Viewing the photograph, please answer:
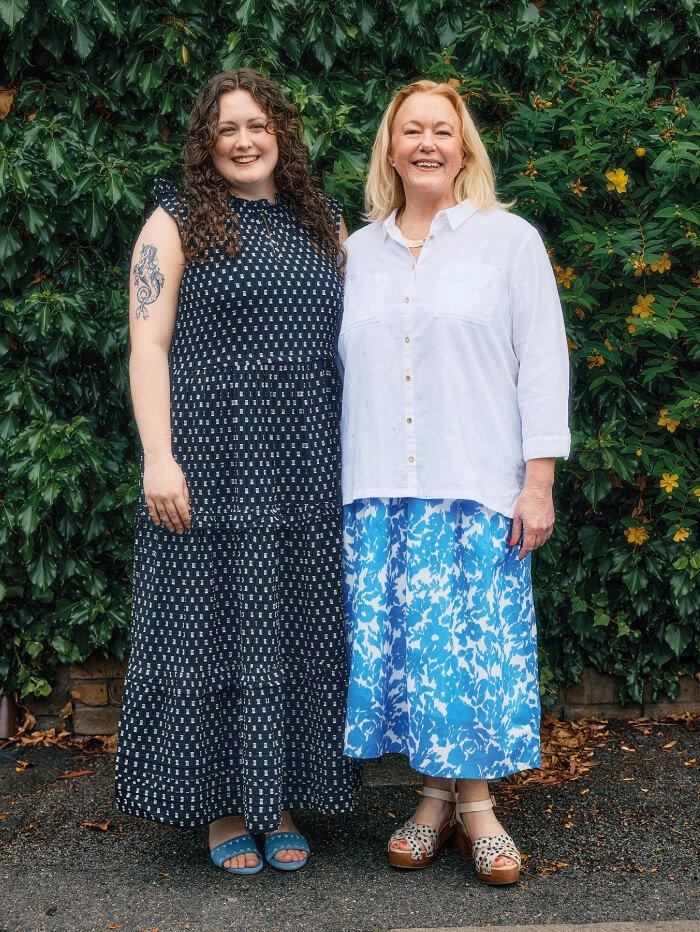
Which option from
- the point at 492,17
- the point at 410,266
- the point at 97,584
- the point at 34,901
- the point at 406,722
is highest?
the point at 492,17

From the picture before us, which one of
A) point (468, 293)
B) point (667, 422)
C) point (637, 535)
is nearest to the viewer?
point (468, 293)

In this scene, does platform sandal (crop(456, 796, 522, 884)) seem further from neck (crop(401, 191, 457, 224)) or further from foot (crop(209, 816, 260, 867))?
neck (crop(401, 191, 457, 224))

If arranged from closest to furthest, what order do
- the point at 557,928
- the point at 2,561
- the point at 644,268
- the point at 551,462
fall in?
the point at 557,928
the point at 551,462
the point at 644,268
the point at 2,561

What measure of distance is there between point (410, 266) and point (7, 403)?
154 cm

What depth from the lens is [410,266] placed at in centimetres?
278

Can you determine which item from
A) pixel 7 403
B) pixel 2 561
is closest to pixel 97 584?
pixel 2 561

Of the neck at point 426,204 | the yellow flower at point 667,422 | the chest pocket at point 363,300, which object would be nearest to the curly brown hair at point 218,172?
the chest pocket at point 363,300

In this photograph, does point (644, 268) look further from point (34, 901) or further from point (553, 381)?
point (34, 901)

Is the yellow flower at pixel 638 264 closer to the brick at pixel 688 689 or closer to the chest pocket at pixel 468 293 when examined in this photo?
the chest pocket at pixel 468 293

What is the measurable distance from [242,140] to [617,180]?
51.1 inches

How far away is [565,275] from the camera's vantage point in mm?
3461

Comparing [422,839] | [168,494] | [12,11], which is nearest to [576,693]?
[422,839]

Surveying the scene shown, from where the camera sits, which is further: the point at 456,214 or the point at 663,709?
the point at 663,709

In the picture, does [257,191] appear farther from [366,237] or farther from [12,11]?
[12,11]
